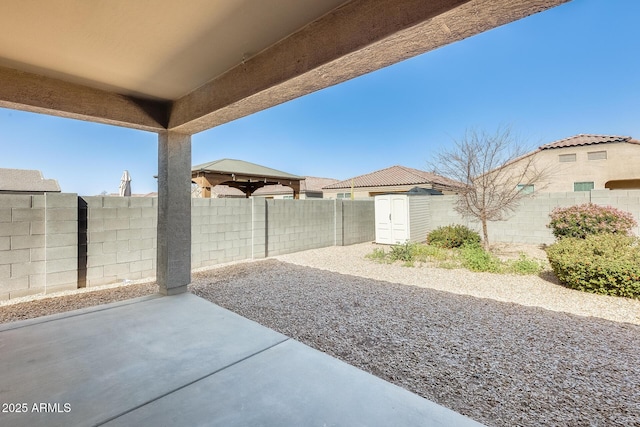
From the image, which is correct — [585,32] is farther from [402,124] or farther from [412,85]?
[402,124]

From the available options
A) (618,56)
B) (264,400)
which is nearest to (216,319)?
(264,400)

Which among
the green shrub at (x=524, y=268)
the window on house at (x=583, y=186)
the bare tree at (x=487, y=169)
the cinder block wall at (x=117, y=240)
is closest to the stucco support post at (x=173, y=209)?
the cinder block wall at (x=117, y=240)

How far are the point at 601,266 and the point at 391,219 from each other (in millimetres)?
5850

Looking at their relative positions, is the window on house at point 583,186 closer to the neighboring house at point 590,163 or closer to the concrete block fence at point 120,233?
the neighboring house at point 590,163

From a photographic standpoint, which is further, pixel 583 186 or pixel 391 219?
pixel 583 186

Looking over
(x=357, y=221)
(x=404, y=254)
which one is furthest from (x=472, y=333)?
(x=357, y=221)

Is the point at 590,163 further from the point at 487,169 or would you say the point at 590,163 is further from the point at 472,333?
the point at 472,333

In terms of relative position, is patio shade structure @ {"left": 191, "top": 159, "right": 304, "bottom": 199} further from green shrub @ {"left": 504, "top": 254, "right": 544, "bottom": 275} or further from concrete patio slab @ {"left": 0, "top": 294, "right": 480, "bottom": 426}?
green shrub @ {"left": 504, "top": 254, "right": 544, "bottom": 275}

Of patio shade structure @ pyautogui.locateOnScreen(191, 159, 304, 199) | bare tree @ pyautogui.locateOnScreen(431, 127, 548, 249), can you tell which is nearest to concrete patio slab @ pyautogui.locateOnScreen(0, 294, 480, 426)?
patio shade structure @ pyautogui.locateOnScreen(191, 159, 304, 199)

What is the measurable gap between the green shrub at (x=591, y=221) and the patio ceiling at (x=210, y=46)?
27.3ft

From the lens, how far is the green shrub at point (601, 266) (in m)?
4.03

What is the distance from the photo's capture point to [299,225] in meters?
8.33

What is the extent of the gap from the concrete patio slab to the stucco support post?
1070 millimetres

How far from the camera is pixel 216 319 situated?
10.1 ft
